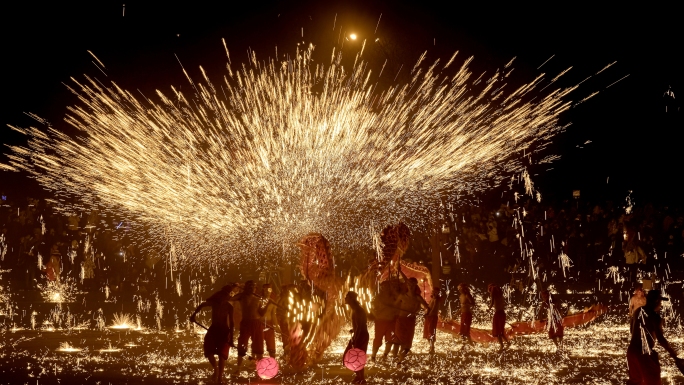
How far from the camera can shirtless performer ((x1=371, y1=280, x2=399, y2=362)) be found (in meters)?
12.0

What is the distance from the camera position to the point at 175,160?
20938mm

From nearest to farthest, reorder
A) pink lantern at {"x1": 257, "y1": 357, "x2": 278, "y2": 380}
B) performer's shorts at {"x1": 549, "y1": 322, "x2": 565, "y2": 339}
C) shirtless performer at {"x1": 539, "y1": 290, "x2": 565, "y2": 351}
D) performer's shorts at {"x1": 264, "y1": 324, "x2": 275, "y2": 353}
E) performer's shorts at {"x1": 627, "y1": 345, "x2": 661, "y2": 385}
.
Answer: performer's shorts at {"x1": 627, "y1": 345, "x2": 661, "y2": 385}, pink lantern at {"x1": 257, "y1": 357, "x2": 278, "y2": 380}, performer's shorts at {"x1": 264, "y1": 324, "x2": 275, "y2": 353}, shirtless performer at {"x1": 539, "y1": 290, "x2": 565, "y2": 351}, performer's shorts at {"x1": 549, "y1": 322, "x2": 565, "y2": 339}

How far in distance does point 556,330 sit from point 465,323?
153 centimetres

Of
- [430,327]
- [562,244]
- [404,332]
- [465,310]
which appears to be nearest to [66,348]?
[404,332]

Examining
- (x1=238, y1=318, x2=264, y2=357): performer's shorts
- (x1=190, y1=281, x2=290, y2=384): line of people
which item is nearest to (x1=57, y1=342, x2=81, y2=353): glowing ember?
(x1=190, y1=281, x2=290, y2=384): line of people

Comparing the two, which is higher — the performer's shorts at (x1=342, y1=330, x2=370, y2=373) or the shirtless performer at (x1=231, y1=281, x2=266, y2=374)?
the shirtless performer at (x1=231, y1=281, x2=266, y2=374)

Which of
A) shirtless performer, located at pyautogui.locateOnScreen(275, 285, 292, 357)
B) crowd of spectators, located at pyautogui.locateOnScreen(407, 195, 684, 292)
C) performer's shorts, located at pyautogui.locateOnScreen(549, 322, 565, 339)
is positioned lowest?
performer's shorts, located at pyautogui.locateOnScreen(549, 322, 565, 339)

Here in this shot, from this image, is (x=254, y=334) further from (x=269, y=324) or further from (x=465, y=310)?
(x=465, y=310)

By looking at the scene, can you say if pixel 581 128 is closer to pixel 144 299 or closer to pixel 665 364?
pixel 144 299

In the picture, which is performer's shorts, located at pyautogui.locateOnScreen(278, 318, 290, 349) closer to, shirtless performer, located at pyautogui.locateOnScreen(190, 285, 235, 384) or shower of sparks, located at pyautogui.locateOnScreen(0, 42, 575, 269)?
shirtless performer, located at pyautogui.locateOnScreen(190, 285, 235, 384)

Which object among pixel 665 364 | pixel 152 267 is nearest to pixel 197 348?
pixel 665 364

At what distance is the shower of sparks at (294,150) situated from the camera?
62.1 ft

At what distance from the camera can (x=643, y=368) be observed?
8.34 meters

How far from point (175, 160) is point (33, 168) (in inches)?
556
